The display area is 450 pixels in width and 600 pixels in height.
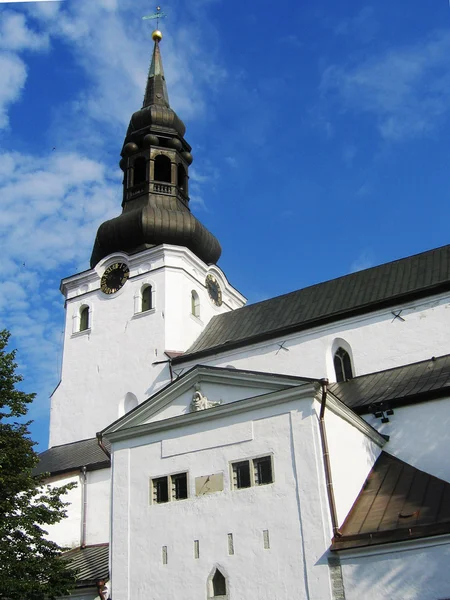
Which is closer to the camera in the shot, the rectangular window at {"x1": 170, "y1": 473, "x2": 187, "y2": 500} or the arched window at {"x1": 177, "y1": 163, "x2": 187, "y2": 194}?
the rectangular window at {"x1": 170, "y1": 473, "x2": 187, "y2": 500}

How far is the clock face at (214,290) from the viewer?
93.7 feet

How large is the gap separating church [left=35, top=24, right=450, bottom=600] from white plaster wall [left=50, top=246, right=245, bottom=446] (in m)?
0.06

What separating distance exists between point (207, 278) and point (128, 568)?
49.3 feet

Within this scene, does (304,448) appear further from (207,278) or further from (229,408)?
(207,278)

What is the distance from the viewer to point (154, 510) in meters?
15.5

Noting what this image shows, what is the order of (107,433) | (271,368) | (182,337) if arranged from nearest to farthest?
1. (107,433)
2. (271,368)
3. (182,337)

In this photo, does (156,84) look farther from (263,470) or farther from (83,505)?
(263,470)

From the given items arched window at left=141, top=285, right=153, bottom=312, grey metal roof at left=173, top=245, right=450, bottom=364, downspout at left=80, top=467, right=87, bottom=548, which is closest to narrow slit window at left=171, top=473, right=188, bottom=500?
downspout at left=80, top=467, right=87, bottom=548

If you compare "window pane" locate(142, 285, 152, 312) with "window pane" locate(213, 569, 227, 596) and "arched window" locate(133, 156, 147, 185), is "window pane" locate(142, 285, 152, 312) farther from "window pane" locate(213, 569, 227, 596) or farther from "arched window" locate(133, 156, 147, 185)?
"window pane" locate(213, 569, 227, 596)

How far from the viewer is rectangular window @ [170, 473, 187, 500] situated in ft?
50.1

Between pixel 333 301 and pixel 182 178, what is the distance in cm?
1054

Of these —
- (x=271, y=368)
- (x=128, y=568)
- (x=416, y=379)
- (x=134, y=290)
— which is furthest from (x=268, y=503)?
(x=134, y=290)

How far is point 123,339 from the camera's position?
86.9ft

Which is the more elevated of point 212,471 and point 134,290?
point 134,290
